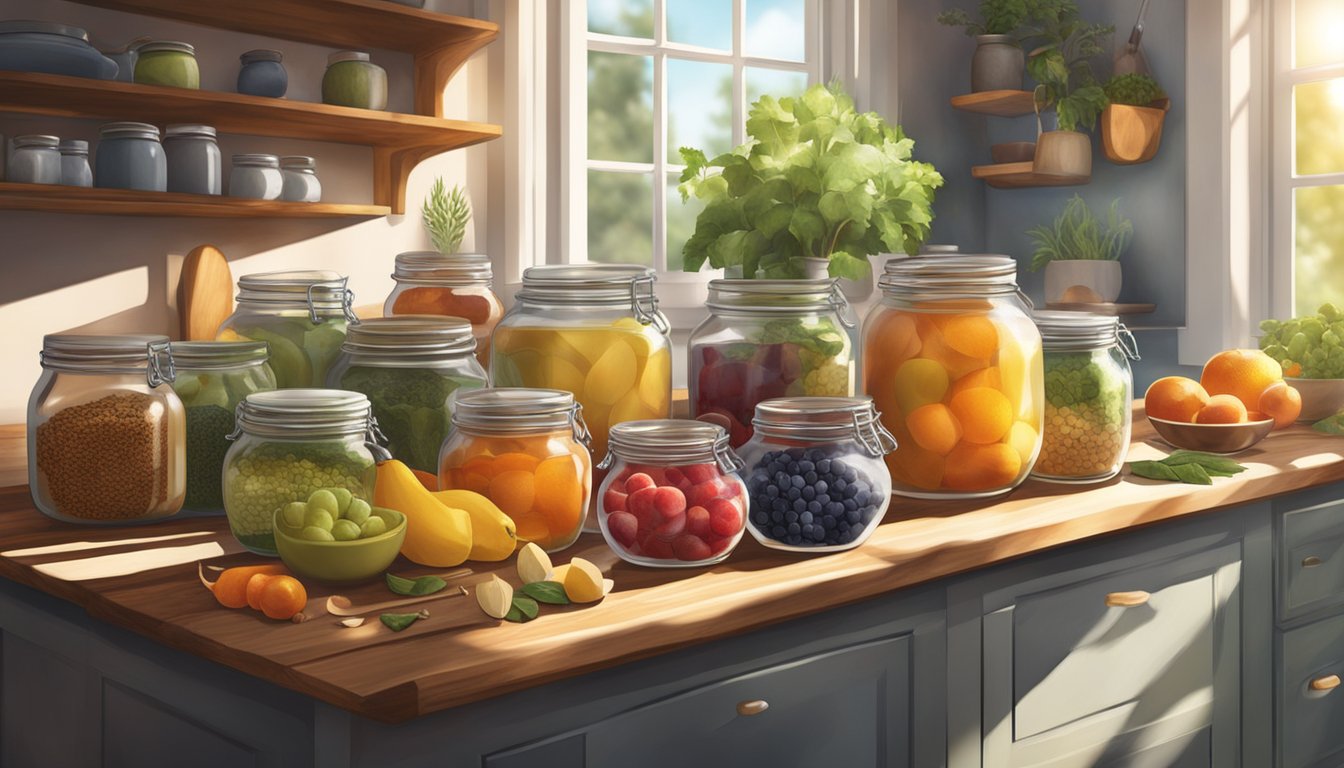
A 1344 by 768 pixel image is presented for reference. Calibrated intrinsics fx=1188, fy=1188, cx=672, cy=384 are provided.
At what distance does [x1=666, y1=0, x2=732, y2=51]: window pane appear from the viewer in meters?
3.33

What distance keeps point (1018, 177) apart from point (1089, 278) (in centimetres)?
41

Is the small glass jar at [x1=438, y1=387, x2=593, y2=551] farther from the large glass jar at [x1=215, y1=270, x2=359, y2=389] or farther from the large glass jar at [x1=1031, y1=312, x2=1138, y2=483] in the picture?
the large glass jar at [x1=1031, y1=312, x2=1138, y2=483]

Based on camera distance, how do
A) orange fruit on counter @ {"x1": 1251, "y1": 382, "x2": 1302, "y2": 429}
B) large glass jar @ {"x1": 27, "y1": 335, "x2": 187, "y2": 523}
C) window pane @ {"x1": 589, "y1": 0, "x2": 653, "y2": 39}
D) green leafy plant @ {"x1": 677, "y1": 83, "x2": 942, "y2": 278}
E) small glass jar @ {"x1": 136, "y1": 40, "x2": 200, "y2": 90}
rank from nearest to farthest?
large glass jar @ {"x1": 27, "y1": 335, "x2": 187, "y2": 523}, green leafy plant @ {"x1": 677, "y1": 83, "x2": 942, "y2": 278}, orange fruit on counter @ {"x1": 1251, "y1": 382, "x2": 1302, "y2": 429}, small glass jar @ {"x1": 136, "y1": 40, "x2": 200, "y2": 90}, window pane @ {"x1": 589, "y1": 0, "x2": 653, "y2": 39}

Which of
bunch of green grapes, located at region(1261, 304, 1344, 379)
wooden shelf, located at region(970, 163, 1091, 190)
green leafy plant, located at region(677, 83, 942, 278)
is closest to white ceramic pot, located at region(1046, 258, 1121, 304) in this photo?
wooden shelf, located at region(970, 163, 1091, 190)

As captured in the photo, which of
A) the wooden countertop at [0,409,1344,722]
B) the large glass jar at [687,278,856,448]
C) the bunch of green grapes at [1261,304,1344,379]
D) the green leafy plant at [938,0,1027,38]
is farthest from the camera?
the green leafy plant at [938,0,1027,38]

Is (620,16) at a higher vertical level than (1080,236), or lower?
higher

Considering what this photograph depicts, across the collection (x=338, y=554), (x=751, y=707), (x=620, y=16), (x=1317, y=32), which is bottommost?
(x=751, y=707)

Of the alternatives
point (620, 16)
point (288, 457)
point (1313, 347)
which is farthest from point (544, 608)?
point (620, 16)

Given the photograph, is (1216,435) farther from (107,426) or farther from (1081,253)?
(1081,253)

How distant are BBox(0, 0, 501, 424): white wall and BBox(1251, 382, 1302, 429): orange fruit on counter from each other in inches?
74.4

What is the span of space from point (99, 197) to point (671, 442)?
165 centimetres

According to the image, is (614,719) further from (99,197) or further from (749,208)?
(99,197)

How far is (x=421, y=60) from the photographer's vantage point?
2.82 meters

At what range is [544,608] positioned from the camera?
3.07ft
